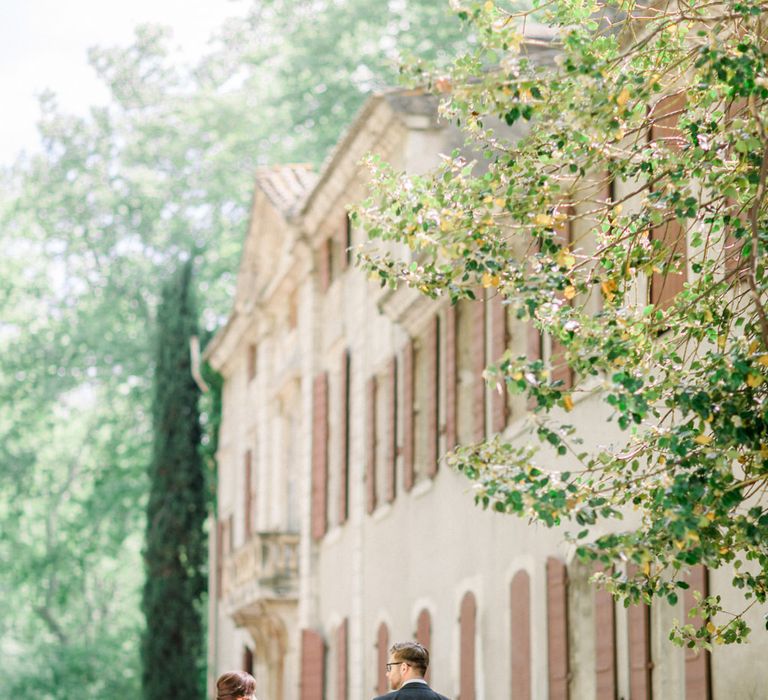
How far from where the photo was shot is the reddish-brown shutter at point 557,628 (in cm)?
1766

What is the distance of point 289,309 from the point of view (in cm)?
3375

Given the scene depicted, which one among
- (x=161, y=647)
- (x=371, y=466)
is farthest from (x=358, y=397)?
(x=161, y=647)

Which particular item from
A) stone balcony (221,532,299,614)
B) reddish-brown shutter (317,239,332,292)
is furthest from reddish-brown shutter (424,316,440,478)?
stone balcony (221,532,299,614)

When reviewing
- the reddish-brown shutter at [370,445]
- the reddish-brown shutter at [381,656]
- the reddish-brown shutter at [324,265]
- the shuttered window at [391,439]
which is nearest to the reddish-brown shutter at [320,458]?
the reddish-brown shutter at [324,265]

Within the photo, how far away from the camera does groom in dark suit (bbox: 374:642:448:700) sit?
1034 cm

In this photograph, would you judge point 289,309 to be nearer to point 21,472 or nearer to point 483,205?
point 21,472

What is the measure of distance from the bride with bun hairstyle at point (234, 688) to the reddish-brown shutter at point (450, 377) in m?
12.0

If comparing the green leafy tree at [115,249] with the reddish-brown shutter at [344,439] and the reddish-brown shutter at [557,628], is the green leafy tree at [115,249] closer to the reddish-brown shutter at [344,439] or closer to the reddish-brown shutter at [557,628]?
the reddish-brown shutter at [344,439]

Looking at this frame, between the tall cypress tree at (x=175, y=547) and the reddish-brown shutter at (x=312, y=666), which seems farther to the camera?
the tall cypress tree at (x=175, y=547)

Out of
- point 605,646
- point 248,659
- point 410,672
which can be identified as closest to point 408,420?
point 605,646

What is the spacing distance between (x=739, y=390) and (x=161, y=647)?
3184cm

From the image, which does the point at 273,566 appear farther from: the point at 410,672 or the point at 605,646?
the point at 410,672

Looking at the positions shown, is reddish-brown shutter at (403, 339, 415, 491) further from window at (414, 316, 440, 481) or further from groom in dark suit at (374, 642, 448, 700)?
groom in dark suit at (374, 642, 448, 700)

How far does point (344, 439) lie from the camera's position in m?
28.5
